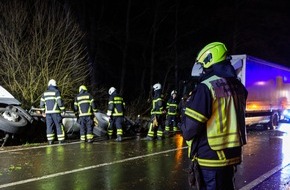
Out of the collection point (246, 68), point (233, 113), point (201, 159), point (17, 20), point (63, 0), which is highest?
point (63, 0)

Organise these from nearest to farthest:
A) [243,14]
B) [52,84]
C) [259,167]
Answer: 1. [259,167]
2. [52,84]
3. [243,14]

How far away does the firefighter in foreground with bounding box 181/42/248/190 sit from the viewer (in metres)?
3.37

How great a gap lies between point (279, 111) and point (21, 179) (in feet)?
51.3

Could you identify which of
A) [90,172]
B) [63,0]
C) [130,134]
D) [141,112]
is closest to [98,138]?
[130,134]

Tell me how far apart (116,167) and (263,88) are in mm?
11183

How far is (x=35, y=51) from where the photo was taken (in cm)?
1602

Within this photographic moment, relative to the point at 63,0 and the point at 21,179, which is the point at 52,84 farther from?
the point at 63,0

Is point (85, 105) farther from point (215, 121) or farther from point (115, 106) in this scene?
point (215, 121)

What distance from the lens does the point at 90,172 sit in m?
7.66

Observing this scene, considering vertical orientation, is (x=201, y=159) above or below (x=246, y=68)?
below

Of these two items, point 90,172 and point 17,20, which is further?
point 17,20

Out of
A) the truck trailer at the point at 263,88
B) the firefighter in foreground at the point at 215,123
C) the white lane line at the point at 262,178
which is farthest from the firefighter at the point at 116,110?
the firefighter in foreground at the point at 215,123

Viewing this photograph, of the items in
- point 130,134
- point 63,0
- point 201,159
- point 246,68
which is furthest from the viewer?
point 63,0

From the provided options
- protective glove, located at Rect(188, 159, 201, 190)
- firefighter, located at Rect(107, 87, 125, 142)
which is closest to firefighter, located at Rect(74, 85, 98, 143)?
firefighter, located at Rect(107, 87, 125, 142)
